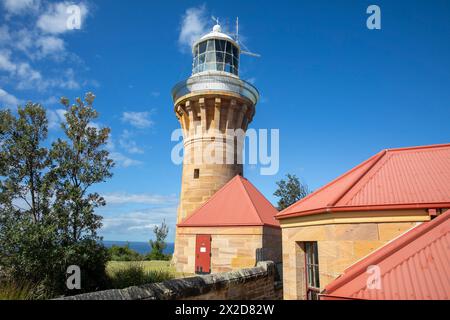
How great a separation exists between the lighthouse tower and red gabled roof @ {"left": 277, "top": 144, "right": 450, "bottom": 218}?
8.79 metres

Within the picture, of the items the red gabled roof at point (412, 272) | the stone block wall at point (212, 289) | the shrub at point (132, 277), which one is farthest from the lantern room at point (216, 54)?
the red gabled roof at point (412, 272)

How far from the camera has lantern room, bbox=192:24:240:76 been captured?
2042 cm

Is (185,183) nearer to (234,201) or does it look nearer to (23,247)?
(234,201)

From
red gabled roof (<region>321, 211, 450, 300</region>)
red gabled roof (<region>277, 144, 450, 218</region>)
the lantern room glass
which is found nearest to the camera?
red gabled roof (<region>321, 211, 450, 300</region>)

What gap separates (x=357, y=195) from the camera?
876 centimetres

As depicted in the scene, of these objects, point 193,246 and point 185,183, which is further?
point 185,183

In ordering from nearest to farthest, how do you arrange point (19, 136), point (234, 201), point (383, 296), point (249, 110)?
point (383, 296) < point (19, 136) < point (234, 201) < point (249, 110)

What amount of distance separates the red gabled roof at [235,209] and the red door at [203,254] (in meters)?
0.76

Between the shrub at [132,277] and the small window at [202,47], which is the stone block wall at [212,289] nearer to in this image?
the shrub at [132,277]

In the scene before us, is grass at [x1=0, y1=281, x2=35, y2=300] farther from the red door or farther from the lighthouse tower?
the lighthouse tower

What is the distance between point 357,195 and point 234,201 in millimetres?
8430

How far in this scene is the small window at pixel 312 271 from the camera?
9.28 m

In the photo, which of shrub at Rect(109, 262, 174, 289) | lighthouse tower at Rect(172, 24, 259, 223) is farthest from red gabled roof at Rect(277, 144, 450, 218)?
lighthouse tower at Rect(172, 24, 259, 223)
